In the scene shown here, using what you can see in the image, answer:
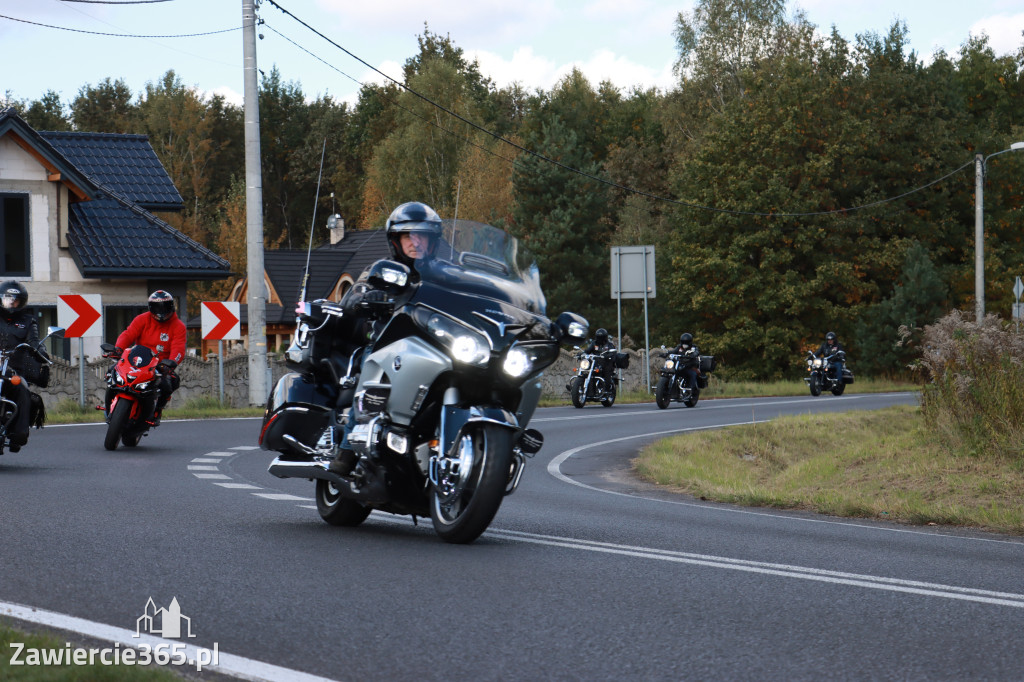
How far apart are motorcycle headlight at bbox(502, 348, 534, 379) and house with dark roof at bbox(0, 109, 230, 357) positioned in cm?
2591

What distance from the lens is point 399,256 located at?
7789mm

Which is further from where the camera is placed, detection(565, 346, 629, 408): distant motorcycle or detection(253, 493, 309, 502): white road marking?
detection(565, 346, 629, 408): distant motorcycle

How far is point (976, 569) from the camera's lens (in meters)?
6.89

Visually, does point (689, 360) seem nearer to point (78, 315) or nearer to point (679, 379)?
point (679, 379)

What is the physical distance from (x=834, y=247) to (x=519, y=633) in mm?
50317

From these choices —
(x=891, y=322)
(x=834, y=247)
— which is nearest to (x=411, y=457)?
(x=891, y=322)

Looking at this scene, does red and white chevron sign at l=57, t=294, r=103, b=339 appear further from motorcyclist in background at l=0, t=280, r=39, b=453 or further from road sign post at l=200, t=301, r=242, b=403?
motorcyclist in background at l=0, t=280, r=39, b=453

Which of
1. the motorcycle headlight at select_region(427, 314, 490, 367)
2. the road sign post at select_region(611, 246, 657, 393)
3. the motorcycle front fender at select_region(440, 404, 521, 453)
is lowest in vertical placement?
the motorcycle front fender at select_region(440, 404, 521, 453)

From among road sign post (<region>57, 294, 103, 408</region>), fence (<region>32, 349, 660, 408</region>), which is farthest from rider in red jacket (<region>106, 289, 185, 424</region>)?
fence (<region>32, 349, 660, 408</region>)

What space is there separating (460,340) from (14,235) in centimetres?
2718

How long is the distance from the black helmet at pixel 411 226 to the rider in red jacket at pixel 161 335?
335 inches

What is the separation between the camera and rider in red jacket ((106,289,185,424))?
15680 millimetres

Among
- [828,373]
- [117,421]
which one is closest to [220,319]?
[117,421]

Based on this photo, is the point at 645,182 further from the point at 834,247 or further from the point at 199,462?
the point at 199,462
